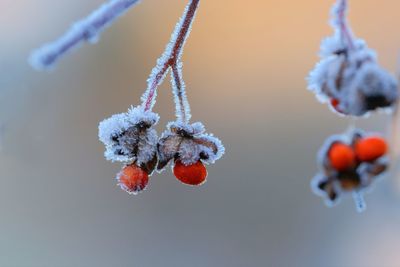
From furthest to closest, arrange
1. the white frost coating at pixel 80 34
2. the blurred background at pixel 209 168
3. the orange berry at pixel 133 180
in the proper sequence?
the blurred background at pixel 209 168, the orange berry at pixel 133 180, the white frost coating at pixel 80 34

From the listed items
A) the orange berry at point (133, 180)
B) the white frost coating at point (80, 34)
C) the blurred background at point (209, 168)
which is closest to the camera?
the white frost coating at point (80, 34)

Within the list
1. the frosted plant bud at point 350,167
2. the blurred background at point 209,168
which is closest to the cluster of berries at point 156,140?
the frosted plant bud at point 350,167

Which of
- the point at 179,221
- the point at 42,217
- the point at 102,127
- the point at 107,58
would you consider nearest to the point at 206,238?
the point at 179,221

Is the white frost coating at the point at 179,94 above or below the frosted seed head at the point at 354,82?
above

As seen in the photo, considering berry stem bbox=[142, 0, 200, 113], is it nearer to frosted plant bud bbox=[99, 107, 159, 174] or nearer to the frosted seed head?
frosted plant bud bbox=[99, 107, 159, 174]

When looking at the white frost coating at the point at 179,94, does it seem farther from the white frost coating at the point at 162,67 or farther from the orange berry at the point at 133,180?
the orange berry at the point at 133,180

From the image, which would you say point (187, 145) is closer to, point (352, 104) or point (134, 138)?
point (134, 138)

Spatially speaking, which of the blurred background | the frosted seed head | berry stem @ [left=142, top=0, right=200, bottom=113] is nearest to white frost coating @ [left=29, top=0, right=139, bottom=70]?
berry stem @ [left=142, top=0, right=200, bottom=113]

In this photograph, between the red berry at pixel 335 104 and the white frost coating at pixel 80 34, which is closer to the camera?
the white frost coating at pixel 80 34
